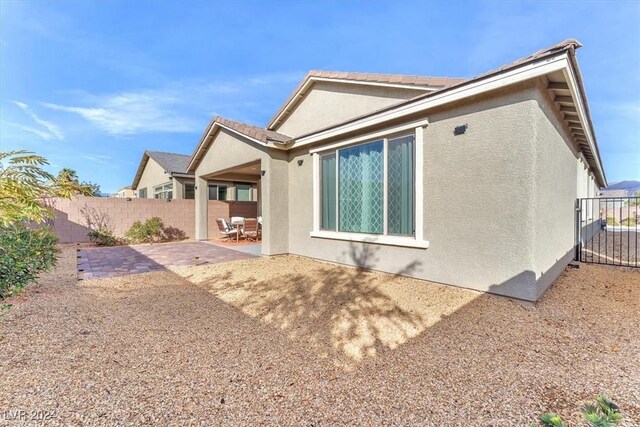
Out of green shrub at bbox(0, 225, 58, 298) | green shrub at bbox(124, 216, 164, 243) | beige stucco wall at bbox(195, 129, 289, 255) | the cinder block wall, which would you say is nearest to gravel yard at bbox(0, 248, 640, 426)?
green shrub at bbox(0, 225, 58, 298)

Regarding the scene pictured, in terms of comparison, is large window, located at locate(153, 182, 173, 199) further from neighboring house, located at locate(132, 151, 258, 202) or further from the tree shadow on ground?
the tree shadow on ground

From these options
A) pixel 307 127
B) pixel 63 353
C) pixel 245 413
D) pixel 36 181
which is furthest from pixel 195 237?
pixel 245 413

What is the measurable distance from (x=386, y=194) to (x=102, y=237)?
14279 mm

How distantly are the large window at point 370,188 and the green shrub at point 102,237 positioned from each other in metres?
11.8

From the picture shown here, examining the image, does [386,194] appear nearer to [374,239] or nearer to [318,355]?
[374,239]

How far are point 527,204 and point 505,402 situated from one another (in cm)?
344

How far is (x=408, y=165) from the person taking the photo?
6.55m

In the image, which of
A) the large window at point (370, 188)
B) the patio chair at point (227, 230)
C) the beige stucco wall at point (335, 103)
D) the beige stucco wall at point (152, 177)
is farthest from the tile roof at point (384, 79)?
the beige stucco wall at point (152, 177)

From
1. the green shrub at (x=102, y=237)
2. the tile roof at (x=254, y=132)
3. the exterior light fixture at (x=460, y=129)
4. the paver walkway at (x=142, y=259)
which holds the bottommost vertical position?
the paver walkway at (x=142, y=259)

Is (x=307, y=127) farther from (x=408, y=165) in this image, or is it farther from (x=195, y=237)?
(x=195, y=237)

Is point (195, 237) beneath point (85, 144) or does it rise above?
beneath

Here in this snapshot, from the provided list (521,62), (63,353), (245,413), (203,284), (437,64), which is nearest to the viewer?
(245,413)

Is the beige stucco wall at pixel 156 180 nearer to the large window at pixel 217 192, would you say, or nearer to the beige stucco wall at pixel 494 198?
the large window at pixel 217 192

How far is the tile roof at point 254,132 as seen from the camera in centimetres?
937
